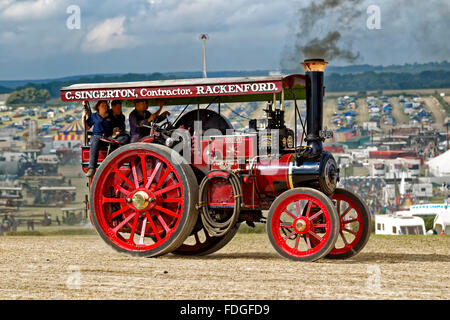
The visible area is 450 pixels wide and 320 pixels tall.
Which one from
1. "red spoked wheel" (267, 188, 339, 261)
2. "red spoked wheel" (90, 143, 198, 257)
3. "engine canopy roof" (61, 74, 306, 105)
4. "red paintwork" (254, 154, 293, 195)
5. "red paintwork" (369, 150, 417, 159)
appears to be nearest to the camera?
"red spoked wheel" (267, 188, 339, 261)

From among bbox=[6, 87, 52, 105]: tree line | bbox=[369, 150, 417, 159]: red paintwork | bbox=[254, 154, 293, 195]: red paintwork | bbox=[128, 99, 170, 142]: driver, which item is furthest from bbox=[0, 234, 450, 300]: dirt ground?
bbox=[6, 87, 52, 105]: tree line

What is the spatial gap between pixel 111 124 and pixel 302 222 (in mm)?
3737

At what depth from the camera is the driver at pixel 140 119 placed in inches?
513

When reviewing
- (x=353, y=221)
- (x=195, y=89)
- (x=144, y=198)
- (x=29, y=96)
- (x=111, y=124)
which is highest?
(x=29, y=96)

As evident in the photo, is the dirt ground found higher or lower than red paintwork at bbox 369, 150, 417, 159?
lower

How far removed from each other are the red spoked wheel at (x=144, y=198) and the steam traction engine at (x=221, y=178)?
0.02 metres

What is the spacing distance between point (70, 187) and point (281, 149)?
91740 mm

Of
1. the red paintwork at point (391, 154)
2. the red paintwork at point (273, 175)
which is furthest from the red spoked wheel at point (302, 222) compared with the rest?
the red paintwork at point (391, 154)

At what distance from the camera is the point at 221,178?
1218cm

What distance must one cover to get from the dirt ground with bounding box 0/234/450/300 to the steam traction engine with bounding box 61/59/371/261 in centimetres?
46

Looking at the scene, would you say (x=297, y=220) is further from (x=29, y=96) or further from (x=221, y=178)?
(x=29, y=96)

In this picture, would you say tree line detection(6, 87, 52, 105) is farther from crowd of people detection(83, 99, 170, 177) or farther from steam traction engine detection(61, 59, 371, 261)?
steam traction engine detection(61, 59, 371, 261)

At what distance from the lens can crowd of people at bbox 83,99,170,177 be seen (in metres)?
13.0

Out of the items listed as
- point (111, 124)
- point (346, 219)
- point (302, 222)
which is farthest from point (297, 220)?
point (111, 124)
